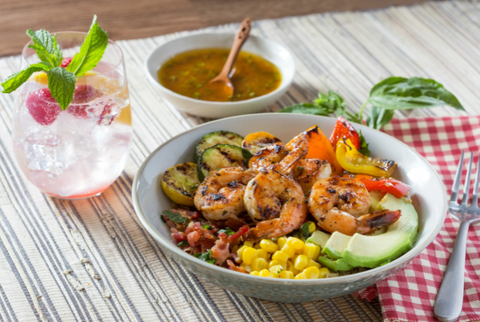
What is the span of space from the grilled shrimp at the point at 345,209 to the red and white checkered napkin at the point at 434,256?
0.25m

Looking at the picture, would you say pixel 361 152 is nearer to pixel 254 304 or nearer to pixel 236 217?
pixel 236 217

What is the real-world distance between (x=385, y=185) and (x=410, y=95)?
826 mm

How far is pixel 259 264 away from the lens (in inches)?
68.7

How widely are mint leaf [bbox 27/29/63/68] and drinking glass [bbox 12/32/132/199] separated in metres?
0.10

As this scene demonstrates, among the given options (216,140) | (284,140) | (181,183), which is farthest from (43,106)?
(284,140)

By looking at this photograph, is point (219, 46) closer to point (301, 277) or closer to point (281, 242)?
point (281, 242)

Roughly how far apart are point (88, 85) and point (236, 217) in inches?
32.7

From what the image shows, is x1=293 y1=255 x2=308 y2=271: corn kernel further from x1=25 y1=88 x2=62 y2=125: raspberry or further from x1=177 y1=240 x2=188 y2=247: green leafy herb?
x1=25 y1=88 x2=62 y2=125: raspberry

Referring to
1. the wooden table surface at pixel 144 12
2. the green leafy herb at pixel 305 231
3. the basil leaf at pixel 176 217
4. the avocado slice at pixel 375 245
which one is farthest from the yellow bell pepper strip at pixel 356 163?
the wooden table surface at pixel 144 12

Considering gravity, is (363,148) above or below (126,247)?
above

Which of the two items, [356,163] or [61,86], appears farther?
[356,163]

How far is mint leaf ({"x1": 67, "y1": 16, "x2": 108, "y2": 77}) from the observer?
200 centimetres

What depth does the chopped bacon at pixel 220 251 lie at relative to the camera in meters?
1.75

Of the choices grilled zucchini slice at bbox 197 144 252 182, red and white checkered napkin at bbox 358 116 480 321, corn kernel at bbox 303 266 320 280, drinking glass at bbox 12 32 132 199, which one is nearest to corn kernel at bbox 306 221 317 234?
corn kernel at bbox 303 266 320 280
